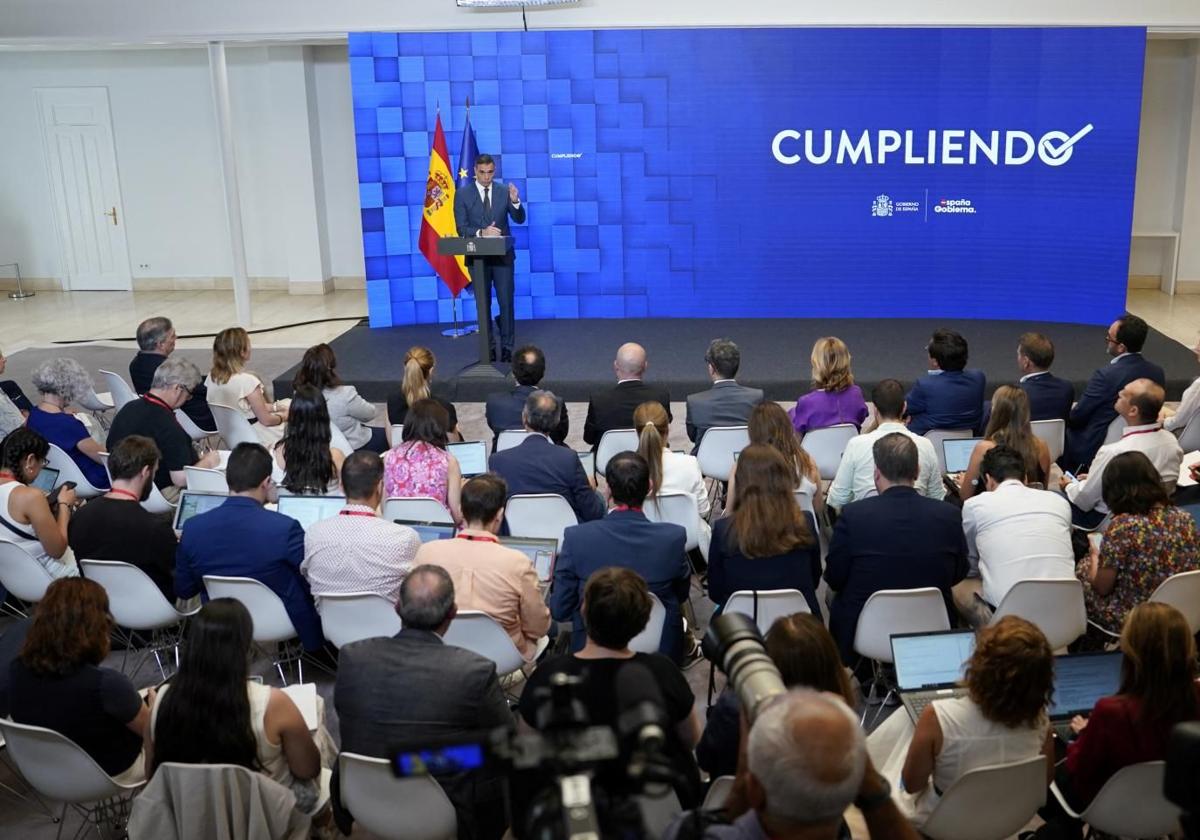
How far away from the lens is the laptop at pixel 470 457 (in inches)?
218

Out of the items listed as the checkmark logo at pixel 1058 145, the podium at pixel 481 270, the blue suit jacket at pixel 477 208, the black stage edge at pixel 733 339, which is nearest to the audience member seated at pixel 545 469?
the podium at pixel 481 270

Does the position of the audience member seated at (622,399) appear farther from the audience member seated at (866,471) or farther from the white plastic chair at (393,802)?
the white plastic chair at (393,802)

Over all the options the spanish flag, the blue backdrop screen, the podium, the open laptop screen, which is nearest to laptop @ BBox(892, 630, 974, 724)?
the open laptop screen

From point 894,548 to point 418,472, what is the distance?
2108 mm

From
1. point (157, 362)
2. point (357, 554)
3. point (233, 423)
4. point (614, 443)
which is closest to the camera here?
point (357, 554)

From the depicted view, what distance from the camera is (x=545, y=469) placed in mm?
5070

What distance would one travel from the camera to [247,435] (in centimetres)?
663

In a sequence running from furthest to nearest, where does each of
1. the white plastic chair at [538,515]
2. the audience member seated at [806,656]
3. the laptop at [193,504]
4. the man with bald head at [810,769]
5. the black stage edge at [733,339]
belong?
the black stage edge at [733,339], the white plastic chair at [538,515], the laptop at [193,504], the audience member seated at [806,656], the man with bald head at [810,769]

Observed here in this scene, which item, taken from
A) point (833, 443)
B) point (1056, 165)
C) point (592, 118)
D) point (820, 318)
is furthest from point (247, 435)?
point (1056, 165)

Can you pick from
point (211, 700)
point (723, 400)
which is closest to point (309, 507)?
point (211, 700)

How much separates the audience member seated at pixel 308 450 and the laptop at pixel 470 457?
24.2 inches

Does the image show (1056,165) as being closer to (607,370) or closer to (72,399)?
(607,370)

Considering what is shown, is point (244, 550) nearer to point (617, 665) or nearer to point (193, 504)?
point (193, 504)

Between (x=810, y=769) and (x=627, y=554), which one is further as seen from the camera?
(x=627, y=554)
